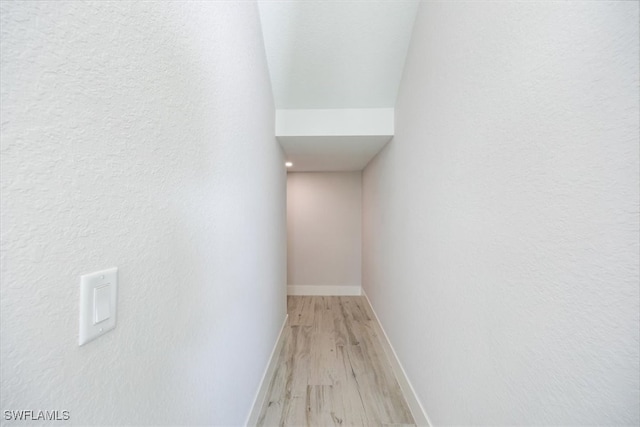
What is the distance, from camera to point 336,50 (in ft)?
5.46

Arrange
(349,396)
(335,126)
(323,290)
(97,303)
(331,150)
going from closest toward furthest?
1. (97,303)
2. (349,396)
3. (335,126)
4. (331,150)
5. (323,290)

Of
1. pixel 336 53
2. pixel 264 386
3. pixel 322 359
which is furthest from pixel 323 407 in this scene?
pixel 336 53

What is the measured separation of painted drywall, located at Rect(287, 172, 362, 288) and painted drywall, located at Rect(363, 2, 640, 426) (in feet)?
8.34

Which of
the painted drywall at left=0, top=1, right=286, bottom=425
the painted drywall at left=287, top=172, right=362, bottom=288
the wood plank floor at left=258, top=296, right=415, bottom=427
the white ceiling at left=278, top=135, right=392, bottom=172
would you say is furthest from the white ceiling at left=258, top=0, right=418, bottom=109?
the wood plank floor at left=258, top=296, right=415, bottom=427

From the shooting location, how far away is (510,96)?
72cm

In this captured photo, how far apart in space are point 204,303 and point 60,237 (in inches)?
20.5

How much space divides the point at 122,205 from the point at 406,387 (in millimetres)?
1921

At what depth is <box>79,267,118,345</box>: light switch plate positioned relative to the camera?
420mm

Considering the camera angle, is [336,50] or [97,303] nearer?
[97,303]

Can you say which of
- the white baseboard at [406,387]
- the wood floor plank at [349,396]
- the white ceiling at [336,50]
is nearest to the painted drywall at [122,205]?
the white ceiling at [336,50]

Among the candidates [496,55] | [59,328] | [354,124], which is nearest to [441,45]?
[496,55]

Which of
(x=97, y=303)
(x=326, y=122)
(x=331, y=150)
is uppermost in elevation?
(x=326, y=122)

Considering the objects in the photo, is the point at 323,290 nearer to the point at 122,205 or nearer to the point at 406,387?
the point at 406,387

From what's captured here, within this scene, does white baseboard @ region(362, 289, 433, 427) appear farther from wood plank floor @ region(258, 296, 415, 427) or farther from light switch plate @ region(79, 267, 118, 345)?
light switch plate @ region(79, 267, 118, 345)
